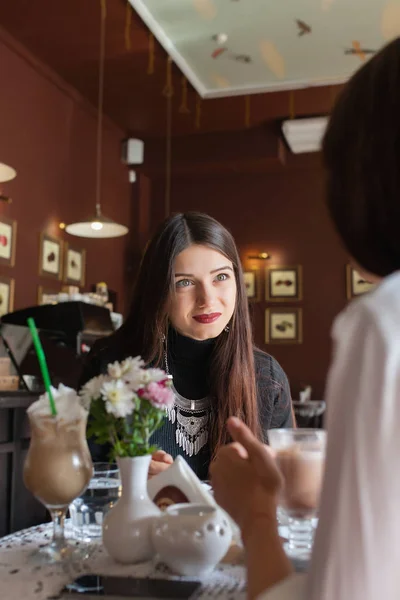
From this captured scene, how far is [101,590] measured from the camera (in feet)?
3.04

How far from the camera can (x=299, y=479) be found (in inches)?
41.4

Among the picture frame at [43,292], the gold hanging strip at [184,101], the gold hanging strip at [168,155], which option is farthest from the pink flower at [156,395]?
the gold hanging strip at [168,155]

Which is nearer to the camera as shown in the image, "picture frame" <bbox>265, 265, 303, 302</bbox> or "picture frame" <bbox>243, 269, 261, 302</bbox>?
"picture frame" <bbox>265, 265, 303, 302</bbox>

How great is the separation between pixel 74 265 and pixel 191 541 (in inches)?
203

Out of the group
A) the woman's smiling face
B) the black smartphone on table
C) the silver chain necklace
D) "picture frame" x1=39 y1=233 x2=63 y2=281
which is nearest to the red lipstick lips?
the woman's smiling face

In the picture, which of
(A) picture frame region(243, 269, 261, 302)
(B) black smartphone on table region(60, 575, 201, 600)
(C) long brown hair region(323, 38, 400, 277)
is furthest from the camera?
(A) picture frame region(243, 269, 261, 302)

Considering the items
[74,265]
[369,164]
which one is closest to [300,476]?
[369,164]

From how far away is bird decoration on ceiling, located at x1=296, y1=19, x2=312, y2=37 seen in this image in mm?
4907

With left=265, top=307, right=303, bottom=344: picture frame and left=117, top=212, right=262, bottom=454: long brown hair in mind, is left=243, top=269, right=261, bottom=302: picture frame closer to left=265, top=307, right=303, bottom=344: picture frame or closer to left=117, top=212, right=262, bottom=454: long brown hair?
left=265, top=307, right=303, bottom=344: picture frame

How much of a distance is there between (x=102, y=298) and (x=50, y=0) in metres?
2.56

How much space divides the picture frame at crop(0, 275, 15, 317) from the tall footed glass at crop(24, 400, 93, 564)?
3863 millimetres

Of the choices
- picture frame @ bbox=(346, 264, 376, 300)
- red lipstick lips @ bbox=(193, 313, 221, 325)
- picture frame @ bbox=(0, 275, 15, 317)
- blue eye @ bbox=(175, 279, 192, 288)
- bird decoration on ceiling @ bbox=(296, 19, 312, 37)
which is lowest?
red lipstick lips @ bbox=(193, 313, 221, 325)

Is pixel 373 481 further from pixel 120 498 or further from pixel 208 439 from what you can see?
pixel 208 439

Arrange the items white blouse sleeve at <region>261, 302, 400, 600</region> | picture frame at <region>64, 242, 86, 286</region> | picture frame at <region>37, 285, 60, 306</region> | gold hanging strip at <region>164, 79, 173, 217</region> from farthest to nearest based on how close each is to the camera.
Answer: gold hanging strip at <region>164, 79, 173, 217</region>
picture frame at <region>64, 242, 86, 286</region>
picture frame at <region>37, 285, 60, 306</region>
white blouse sleeve at <region>261, 302, 400, 600</region>
